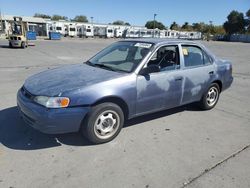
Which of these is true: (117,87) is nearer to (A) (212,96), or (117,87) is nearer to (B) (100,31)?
(A) (212,96)

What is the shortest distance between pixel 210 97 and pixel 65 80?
341 cm

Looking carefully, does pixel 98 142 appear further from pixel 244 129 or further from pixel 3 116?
pixel 244 129

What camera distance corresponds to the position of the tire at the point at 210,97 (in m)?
5.14

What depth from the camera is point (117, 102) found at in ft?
12.0

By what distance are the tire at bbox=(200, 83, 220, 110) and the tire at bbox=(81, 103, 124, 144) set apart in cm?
233

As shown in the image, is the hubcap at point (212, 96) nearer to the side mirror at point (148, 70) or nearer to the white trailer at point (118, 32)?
the side mirror at point (148, 70)

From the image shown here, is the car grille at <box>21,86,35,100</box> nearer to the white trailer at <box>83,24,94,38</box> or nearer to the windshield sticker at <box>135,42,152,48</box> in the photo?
the windshield sticker at <box>135,42,152,48</box>

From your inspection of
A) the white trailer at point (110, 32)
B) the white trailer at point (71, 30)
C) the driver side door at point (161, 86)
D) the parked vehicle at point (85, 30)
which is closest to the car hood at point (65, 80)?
the driver side door at point (161, 86)

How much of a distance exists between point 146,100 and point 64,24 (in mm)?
59951

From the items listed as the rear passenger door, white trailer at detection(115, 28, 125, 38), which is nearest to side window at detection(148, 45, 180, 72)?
the rear passenger door

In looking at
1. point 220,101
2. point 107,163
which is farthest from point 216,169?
point 220,101

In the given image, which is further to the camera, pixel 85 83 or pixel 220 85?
pixel 220 85

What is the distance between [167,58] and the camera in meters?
4.48

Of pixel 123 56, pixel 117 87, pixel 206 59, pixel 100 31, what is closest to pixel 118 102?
pixel 117 87
